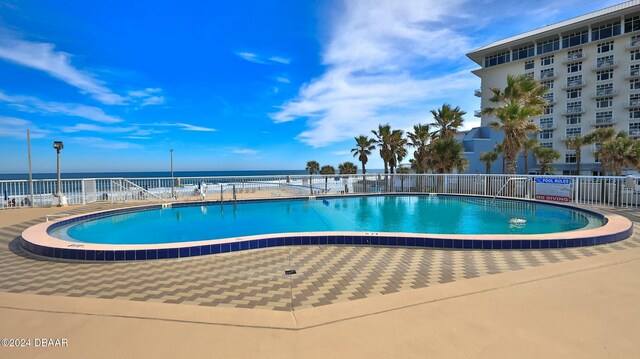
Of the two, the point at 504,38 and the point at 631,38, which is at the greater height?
the point at 504,38

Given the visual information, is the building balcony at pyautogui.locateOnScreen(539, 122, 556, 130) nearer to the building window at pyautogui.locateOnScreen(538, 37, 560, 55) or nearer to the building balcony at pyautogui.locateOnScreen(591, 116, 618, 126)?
the building balcony at pyautogui.locateOnScreen(591, 116, 618, 126)

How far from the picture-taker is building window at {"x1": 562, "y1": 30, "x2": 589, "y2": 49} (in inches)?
1346

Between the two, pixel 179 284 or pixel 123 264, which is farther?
pixel 123 264

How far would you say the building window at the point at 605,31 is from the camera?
32.4m

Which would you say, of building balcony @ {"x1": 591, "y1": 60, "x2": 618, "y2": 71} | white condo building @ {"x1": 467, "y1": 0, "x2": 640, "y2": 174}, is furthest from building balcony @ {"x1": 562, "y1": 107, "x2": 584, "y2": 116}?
building balcony @ {"x1": 591, "y1": 60, "x2": 618, "y2": 71}

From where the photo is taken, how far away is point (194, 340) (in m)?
2.04

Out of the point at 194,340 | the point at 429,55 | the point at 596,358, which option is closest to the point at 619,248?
the point at 596,358

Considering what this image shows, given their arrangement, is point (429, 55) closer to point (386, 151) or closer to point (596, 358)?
point (386, 151)

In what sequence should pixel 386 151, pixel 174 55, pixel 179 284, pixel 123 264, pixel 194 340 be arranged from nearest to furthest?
1. pixel 194 340
2. pixel 179 284
3. pixel 123 264
4. pixel 174 55
5. pixel 386 151

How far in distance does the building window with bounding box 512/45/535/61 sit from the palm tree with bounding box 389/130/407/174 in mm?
27186

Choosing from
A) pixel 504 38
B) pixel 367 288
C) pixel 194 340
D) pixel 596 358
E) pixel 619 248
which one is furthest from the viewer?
pixel 504 38

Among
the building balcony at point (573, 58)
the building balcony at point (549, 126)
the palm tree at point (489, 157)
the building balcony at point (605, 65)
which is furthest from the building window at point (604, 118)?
the palm tree at point (489, 157)

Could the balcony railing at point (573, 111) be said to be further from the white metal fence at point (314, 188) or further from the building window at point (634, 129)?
the white metal fence at point (314, 188)

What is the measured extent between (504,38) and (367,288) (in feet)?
159
